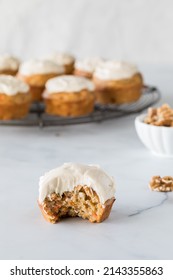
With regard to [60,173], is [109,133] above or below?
below

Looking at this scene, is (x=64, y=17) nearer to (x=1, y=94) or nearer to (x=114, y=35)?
(x=114, y=35)

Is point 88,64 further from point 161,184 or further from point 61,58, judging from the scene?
point 161,184

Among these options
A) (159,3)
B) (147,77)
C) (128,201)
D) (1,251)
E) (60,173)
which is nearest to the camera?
(1,251)

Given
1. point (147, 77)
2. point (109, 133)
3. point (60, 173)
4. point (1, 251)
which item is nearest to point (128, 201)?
point (60, 173)

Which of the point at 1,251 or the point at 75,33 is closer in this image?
the point at 1,251

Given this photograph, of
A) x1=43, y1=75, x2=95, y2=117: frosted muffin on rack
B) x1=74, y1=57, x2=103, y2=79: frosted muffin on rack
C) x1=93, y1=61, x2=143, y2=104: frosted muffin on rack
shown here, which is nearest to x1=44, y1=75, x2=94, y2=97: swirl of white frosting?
x1=43, y1=75, x2=95, y2=117: frosted muffin on rack

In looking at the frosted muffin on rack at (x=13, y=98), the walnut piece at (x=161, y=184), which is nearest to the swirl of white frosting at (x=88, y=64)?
the frosted muffin on rack at (x=13, y=98)

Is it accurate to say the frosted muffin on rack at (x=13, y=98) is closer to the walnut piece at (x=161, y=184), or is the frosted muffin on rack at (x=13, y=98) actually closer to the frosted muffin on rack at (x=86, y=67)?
the frosted muffin on rack at (x=86, y=67)
